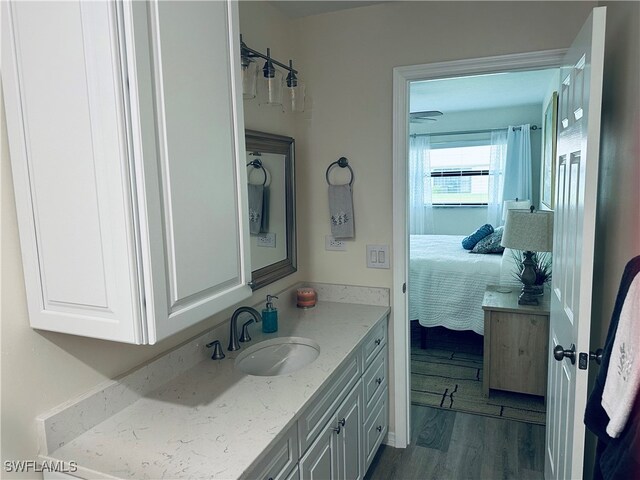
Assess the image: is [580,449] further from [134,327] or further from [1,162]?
[1,162]

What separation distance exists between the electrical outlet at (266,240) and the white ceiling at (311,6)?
3.80 feet

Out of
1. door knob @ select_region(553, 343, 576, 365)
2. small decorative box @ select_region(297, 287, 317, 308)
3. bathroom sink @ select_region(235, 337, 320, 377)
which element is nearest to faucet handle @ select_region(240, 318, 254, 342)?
bathroom sink @ select_region(235, 337, 320, 377)

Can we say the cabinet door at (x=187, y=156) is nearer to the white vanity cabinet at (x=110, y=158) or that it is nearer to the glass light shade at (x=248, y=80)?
the white vanity cabinet at (x=110, y=158)

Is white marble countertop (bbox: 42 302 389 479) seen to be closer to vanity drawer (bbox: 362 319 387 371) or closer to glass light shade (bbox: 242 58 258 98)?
vanity drawer (bbox: 362 319 387 371)

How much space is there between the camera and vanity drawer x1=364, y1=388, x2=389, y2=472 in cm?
221

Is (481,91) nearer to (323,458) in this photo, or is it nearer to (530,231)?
(530,231)

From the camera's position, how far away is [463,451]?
8.40 ft

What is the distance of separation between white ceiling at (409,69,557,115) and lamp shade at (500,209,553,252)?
1605 mm

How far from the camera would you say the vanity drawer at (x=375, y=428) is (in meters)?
2.21

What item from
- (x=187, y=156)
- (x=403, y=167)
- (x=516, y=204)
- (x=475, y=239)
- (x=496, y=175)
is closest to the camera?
(x=187, y=156)

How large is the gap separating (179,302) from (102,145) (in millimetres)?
427

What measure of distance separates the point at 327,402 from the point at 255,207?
38.4 inches

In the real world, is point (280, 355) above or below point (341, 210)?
below

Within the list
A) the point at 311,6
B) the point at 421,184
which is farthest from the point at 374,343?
the point at 421,184
